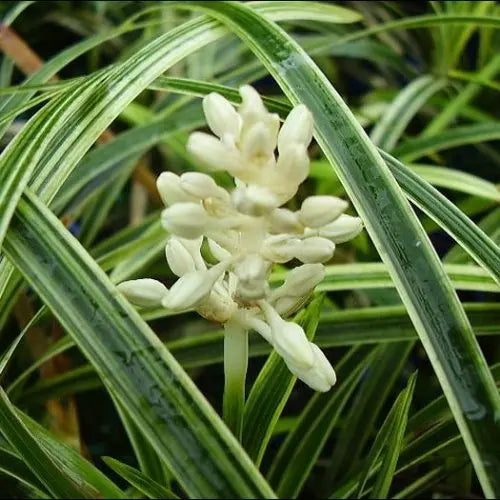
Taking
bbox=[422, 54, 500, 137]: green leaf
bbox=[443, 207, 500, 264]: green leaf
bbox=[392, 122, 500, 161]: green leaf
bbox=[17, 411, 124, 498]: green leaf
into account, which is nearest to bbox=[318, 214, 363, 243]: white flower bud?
bbox=[17, 411, 124, 498]: green leaf

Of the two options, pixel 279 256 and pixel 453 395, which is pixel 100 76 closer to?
pixel 279 256

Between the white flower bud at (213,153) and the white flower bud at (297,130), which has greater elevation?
the white flower bud at (297,130)

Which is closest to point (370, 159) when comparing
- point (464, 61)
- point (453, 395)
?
point (453, 395)

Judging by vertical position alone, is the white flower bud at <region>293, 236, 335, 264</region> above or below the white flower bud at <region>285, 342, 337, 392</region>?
above

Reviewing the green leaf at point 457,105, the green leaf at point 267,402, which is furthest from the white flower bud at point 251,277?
the green leaf at point 457,105

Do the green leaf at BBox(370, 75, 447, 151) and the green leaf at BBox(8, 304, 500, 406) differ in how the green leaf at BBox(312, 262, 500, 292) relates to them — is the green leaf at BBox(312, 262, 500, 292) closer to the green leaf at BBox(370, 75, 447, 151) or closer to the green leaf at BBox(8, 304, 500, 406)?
the green leaf at BBox(8, 304, 500, 406)

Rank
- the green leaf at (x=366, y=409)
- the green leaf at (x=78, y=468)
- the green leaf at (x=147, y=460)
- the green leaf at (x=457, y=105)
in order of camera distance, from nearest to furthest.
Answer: the green leaf at (x=78, y=468) < the green leaf at (x=147, y=460) < the green leaf at (x=366, y=409) < the green leaf at (x=457, y=105)

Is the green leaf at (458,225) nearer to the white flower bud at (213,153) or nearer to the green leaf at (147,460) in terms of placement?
the white flower bud at (213,153)

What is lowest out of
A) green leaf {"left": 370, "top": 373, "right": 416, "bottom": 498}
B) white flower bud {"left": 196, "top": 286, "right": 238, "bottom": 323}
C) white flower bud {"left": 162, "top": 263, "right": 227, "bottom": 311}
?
green leaf {"left": 370, "top": 373, "right": 416, "bottom": 498}
